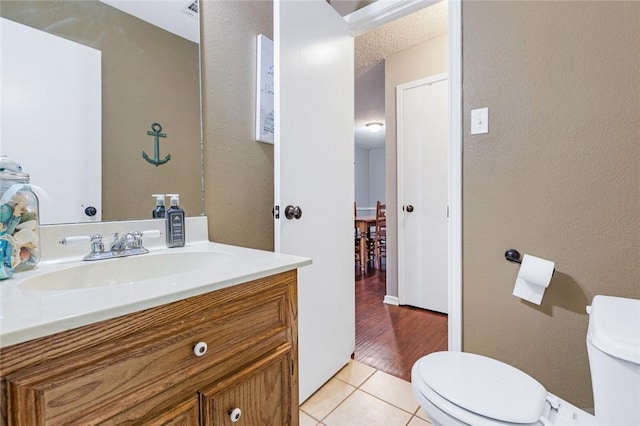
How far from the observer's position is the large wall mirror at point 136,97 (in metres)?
0.91

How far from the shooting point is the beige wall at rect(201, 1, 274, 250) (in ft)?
4.01

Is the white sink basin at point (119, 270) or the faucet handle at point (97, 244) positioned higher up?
the faucet handle at point (97, 244)

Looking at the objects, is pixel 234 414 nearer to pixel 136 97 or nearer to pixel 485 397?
pixel 485 397

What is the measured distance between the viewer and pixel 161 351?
553 mm

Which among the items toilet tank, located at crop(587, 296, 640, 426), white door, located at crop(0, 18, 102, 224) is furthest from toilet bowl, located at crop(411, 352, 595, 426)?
white door, located at crop(0, 18, 102, 224)

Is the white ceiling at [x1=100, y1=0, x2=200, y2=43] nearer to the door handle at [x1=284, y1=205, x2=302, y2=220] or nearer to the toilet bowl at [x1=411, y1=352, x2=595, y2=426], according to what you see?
the door handle at [x1=284, y1=205, x2=302, y2=220]

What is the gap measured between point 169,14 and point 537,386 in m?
1.78

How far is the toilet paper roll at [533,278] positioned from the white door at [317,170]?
0.85 metres

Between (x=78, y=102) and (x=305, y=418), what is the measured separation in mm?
1498

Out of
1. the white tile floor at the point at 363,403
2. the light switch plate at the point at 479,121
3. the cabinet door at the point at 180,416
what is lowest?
the white tile floor at the point at 363,403

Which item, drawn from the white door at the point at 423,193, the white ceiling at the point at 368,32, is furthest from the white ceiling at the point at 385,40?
the white door at the point at 423,193

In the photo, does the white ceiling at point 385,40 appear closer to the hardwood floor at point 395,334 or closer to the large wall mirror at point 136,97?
the large wall mirror at point 136,97

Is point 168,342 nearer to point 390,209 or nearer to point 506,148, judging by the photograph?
point 506,148

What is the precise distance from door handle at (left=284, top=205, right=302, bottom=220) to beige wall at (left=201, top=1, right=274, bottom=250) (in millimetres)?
206
